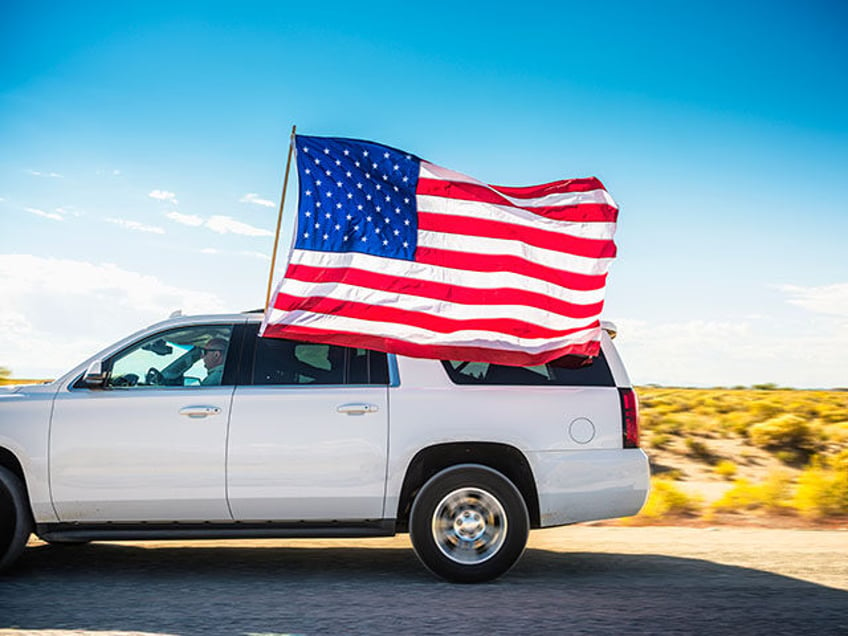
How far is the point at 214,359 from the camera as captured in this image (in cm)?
691

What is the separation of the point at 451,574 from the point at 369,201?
2951 millimetres

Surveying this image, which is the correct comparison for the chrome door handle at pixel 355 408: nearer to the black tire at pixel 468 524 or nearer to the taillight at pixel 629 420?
the black tire at pixel 468 524

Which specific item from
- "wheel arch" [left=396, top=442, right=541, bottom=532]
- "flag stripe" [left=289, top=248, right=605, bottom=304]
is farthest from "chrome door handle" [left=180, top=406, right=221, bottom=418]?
"wheel arch" [left=396, top=442, right=541, bottom=532]

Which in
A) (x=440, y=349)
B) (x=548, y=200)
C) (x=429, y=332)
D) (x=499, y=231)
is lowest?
(x=440, y=349)

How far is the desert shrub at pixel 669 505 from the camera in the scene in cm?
1104

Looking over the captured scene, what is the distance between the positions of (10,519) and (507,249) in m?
4.24

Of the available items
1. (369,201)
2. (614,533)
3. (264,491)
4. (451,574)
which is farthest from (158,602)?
(614,533)

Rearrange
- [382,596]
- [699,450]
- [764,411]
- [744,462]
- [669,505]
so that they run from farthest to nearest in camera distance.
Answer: [764,411] → [699,450] → [744,462] → [669,505] → [382,596]

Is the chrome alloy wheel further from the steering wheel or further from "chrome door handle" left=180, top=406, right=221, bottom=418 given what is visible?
the steering wheel

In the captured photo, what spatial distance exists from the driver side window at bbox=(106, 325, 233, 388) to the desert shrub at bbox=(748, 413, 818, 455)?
1516cm

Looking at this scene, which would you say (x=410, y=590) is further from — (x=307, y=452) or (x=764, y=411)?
(x=764, y=411)

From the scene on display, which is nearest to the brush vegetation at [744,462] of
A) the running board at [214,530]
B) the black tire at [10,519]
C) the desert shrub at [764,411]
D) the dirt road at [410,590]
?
the desert shrub at [764,411]

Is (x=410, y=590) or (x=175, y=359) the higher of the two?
(x=175, y=359)

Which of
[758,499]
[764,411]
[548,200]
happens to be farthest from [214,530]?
[764,411]
